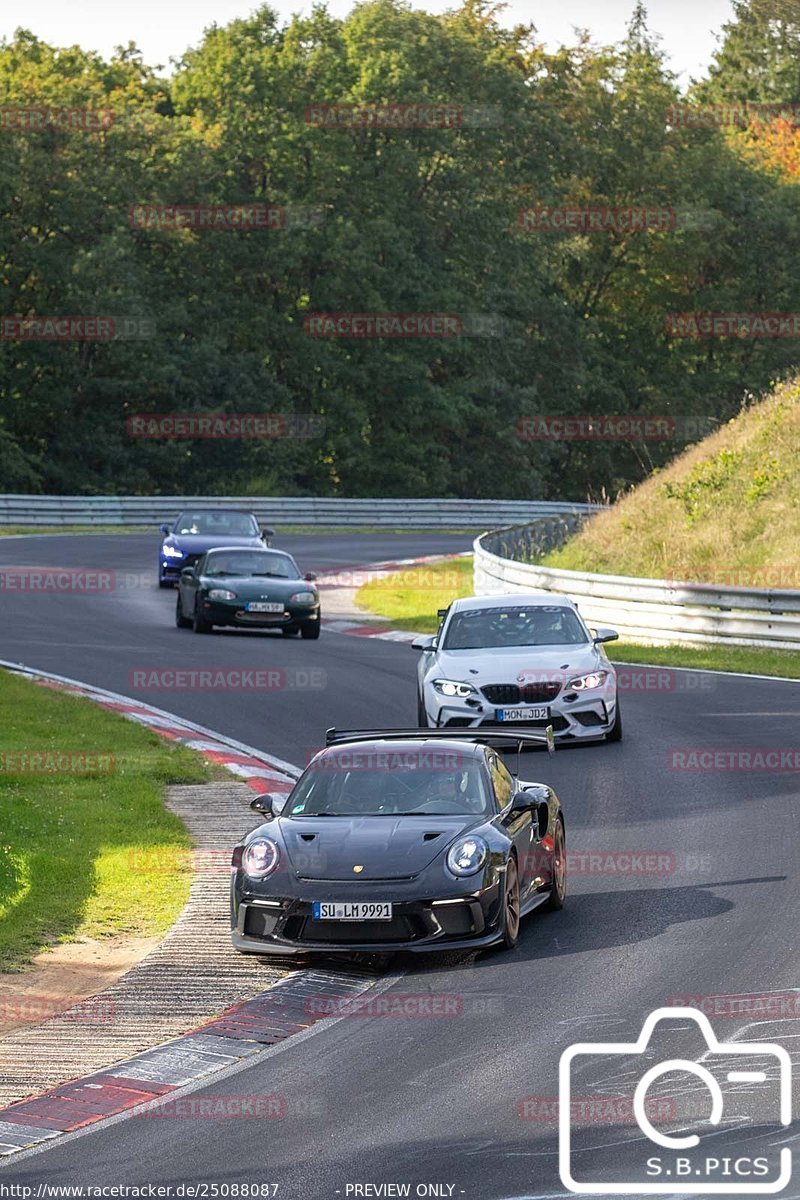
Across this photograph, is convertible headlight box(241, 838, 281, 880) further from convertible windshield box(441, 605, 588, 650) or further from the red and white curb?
convertible windshield box(441, 605, 588, 650)

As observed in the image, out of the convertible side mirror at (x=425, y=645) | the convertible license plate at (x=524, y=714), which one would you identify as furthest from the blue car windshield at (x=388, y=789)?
the convertible side mirror at (x=425, y=645)

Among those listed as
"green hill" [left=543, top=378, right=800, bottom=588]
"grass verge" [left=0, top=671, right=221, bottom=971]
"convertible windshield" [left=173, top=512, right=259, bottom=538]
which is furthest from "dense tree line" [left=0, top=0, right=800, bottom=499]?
"grass verge" [left=0, top=671, right=221, bottom=971]

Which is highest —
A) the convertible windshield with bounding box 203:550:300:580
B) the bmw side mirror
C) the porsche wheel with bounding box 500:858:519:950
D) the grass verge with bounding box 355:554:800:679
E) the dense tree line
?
the dense tree line

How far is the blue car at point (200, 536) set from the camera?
1463 inches

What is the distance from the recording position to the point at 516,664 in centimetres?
1952

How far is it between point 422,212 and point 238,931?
219 ft

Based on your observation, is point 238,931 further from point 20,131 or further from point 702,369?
point 702,369

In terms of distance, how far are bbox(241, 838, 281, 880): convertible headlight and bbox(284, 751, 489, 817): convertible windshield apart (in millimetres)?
534

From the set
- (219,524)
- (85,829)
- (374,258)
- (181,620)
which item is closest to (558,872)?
(85,829)

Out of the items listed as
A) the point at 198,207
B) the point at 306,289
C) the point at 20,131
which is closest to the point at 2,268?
the point at 20,131

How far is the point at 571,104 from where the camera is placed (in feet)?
281

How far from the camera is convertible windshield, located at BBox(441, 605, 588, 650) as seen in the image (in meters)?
20.4

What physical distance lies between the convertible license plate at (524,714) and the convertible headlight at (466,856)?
7761mm

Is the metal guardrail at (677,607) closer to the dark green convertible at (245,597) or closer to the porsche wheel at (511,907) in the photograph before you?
the dark green convertible at (245,597)
